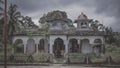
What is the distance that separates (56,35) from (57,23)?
187 inches

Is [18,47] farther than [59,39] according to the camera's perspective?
Yes

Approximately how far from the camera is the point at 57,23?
4344cm

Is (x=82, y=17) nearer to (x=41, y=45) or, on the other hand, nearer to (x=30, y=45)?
(x=41, y=45)

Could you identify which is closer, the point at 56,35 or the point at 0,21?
the point at 56,35

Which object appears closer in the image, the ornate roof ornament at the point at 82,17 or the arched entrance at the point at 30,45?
the arched entrance at the point at 30,45

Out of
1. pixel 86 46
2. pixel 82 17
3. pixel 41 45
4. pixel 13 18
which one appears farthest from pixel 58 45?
pixel 13 18

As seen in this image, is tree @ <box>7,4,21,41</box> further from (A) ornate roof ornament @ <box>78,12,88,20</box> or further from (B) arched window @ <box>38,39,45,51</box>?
(A) ornate roof ornament @ <box>78,12,88,20</box>

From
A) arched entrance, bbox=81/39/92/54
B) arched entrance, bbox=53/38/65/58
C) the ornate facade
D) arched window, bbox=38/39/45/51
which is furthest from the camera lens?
arched window, bbox=38/39/45/51

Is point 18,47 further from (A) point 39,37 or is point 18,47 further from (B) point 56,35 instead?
(B) point 56,35

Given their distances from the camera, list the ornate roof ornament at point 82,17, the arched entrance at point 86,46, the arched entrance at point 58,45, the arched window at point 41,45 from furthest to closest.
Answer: the ornate roof ornament at point 82,17 → the arched window at point 41,45 → the arched entrance at point 86,46 → the arched entrance at point 58,45

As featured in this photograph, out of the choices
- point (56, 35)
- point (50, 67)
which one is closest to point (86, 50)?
point (56, 35)

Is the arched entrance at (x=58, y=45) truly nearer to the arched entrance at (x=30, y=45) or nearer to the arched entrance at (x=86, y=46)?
the arched entrance at (x=86, y=46)

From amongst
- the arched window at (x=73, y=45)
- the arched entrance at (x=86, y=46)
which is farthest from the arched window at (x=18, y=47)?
the arched entrance at (x=86, y=46)

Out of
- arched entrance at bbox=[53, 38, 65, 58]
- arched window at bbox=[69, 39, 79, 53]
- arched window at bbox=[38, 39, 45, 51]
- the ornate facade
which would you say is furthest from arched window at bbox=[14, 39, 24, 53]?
arched window at bbox=[69, 39, 79, 53]
